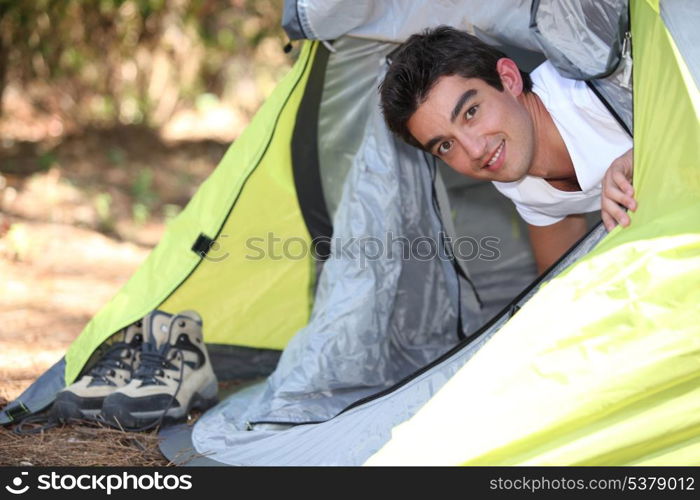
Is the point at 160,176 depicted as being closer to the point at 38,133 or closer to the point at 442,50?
the point at 38,133

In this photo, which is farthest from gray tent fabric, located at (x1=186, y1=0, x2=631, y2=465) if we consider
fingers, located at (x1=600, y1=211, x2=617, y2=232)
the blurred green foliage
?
the blurred green foliage

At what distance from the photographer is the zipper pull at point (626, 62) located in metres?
1.59

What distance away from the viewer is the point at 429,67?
180cm

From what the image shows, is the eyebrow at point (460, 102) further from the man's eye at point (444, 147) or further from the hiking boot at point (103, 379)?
the hiking boot at point (103, 379)

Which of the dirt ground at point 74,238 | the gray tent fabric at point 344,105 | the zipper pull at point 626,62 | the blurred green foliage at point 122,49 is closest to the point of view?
the zipper pull at point 626,62

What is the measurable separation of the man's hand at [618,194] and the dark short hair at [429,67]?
1.17ft

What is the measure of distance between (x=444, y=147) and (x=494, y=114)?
0.12 m

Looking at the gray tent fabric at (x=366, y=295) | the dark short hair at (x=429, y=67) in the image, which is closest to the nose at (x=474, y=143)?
the dark short hair at (x=429, y=67)

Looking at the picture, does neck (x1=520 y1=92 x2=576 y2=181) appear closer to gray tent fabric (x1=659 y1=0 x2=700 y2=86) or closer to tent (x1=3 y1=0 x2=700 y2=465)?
tent (x1=3 y1=0 x2=700 y2=465)

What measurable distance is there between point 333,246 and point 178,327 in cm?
40

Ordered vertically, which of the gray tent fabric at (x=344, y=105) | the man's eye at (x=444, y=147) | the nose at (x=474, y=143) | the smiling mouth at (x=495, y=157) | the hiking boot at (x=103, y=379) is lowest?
the hiking boot at (x=103, y=379)

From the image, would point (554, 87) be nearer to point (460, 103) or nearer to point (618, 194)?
point (460, 103)

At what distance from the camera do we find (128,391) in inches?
77.1

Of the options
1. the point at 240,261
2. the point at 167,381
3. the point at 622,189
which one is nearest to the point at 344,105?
the point at 240,261
